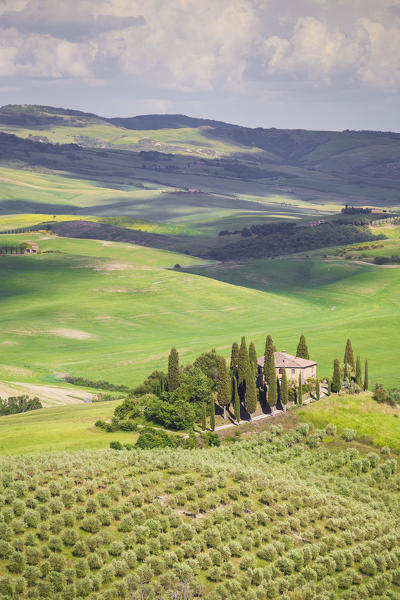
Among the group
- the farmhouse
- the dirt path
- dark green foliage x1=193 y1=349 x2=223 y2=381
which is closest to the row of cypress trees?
dark green foliage x1=193 y1=349 x2=223 y2=381

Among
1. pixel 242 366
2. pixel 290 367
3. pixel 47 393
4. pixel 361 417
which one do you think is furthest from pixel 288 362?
pixel 47 393

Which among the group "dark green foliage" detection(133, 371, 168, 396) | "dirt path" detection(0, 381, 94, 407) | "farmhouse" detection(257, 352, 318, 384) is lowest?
"dirt path" detection(0, 381, 94, 407)

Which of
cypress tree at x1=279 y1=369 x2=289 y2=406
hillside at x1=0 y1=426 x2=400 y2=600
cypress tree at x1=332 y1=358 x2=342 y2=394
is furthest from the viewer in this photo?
cypress tree at x1=332 y1=358 x2=342 y2=394

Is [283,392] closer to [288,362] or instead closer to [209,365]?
[288,362]

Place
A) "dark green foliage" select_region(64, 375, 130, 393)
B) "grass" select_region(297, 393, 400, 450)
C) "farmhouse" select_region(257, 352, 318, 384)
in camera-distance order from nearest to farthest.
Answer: "grass" select_region(297, 393, 400, 450)
"farmhouse" select_region(257, 352, 318, 384)
"dark green foliage" select_region(64, 375, 130, 393)

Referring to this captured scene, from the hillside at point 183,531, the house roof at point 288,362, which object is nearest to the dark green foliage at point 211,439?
the hillside at point 183,531

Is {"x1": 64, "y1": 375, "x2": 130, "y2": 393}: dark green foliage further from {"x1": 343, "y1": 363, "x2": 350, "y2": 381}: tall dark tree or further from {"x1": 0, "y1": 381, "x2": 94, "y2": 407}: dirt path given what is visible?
{"x1": 343, "y1": 363, "x2": 350, "y2": 381}: tall dark tree

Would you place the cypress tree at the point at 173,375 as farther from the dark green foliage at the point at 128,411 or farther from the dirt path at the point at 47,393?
the dirt path at the point at 47,393
